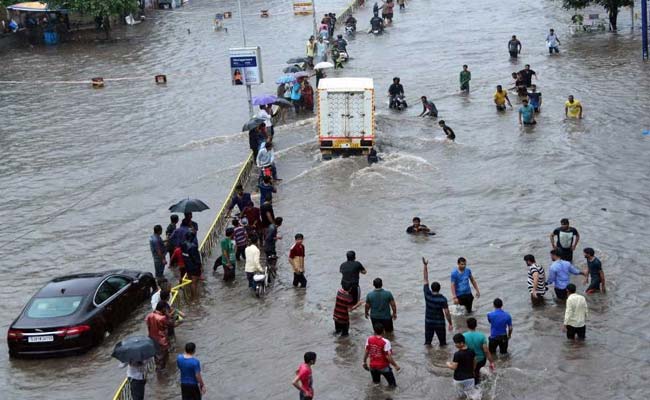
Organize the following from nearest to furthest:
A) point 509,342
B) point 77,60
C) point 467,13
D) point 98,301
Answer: point 509,342 < point 98,301 < point 77,60 < point 467,13

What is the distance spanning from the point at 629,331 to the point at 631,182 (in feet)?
33.0

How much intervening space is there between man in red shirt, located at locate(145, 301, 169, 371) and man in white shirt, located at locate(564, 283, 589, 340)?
6262 millimetres

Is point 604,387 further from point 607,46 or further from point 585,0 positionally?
→ point 585,0

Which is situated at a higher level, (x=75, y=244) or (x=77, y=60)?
(x=77, y=60)

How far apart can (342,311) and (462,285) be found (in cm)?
215

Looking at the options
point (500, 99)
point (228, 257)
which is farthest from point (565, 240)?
point (500, 99)

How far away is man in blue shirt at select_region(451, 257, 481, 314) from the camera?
668 inches

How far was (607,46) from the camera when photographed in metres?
46.3

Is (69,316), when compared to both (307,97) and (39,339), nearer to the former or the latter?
(39,339)

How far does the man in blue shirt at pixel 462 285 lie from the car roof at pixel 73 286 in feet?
20.2

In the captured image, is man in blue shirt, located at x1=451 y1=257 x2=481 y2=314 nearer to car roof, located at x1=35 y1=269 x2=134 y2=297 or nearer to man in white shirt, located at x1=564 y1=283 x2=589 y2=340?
man in white shirt, located at x1=564 y1=283 x2=589 y2=340

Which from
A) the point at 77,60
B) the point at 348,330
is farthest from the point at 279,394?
the point at 77,60

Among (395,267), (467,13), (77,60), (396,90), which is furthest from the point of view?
(467,13)

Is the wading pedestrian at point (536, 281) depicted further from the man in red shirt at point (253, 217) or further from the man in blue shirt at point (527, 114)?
the man in blue shirt at point (527, 114)
